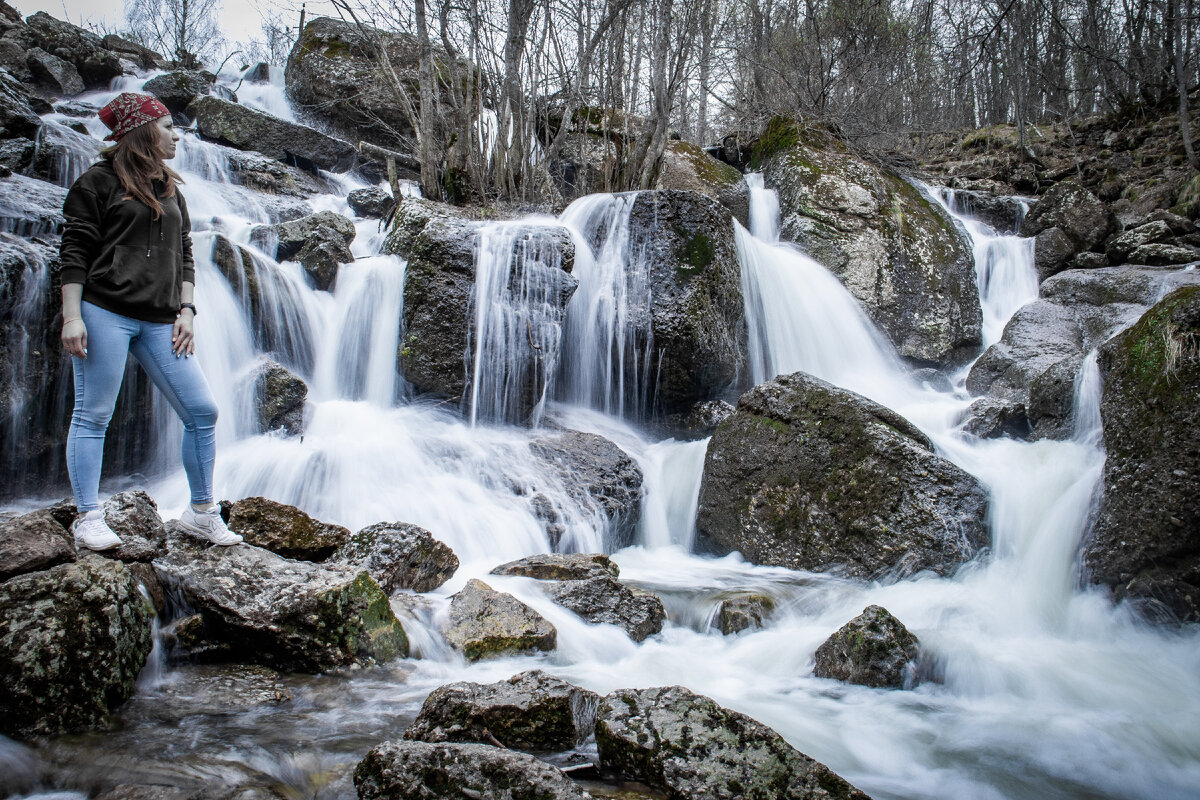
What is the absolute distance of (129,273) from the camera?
9.82 ft

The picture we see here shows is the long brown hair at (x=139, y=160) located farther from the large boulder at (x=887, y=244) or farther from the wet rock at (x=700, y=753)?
the large boulder at (x=887, y=244)

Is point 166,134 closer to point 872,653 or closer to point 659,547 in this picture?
point 872,653

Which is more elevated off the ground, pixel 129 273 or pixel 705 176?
pixel 705 176

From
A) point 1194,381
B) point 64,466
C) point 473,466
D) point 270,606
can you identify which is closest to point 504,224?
point 473,466

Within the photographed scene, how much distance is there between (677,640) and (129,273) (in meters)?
3.49

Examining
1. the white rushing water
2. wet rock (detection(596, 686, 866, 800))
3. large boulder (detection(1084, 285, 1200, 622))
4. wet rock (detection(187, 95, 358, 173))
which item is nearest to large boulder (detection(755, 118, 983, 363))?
the white rushing water

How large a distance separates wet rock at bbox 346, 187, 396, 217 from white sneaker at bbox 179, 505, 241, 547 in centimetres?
963

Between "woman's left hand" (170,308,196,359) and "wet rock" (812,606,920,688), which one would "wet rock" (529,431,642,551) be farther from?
"woman's left hand" (170,308,196,359)

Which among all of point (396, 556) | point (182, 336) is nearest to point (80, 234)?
point (182, 336)

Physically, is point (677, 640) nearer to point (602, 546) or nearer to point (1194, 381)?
point (602, 546)

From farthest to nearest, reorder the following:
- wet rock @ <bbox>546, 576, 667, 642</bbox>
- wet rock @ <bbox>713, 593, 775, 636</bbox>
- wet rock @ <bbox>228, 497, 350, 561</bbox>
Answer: wet rock @ <bbox>713, 593, 775, 636</bbox> → wet rock @ <bbox>546, 576, 667, 642</bbox> → wet rock @ <bbox>228, 497, 350, 561</bbox>

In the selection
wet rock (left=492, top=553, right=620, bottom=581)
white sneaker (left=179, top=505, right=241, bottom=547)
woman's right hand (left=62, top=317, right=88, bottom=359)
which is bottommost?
wet rock (left=492, top=553, right=620, bottom=581)

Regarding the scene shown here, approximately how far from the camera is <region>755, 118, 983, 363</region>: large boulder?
9.95 metres

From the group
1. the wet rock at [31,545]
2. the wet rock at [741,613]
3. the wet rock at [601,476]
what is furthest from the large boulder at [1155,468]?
the wet rock at [31,545]
